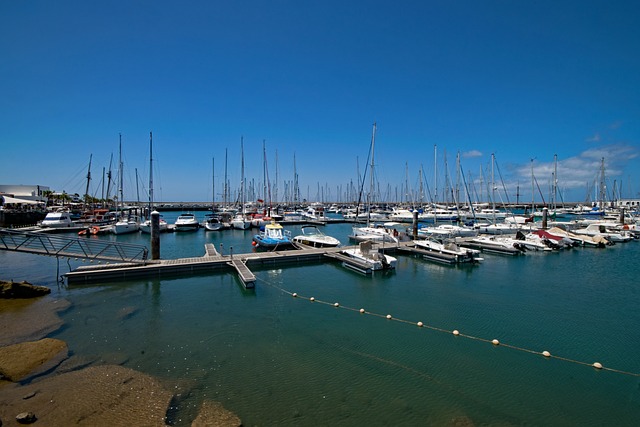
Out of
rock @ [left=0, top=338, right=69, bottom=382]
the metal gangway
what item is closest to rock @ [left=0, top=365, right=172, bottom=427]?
rock @ [left=0, top=338, right=69, bottom=382]

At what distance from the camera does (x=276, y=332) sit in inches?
574

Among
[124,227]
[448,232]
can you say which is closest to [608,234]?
[448,232]

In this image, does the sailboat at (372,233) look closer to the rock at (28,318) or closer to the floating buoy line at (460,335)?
the floating buoy line at (460,335)

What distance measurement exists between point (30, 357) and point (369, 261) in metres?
20.6

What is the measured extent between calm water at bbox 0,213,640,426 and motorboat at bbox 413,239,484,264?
200 inches

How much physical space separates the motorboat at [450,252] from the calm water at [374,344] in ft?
16.7

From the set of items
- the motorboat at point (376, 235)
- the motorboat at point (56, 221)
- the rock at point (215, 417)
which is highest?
the motorboat at point (56, 221)

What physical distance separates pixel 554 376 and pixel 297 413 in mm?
8991

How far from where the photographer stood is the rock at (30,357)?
10.5m

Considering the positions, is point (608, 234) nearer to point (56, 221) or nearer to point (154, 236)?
point (154, 236)

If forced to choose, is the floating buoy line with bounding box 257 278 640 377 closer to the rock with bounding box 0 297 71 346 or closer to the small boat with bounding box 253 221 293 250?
the rock with bounding box 0 297 71 346

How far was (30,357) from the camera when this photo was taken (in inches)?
454

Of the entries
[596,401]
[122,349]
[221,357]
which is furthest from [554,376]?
[122,349]

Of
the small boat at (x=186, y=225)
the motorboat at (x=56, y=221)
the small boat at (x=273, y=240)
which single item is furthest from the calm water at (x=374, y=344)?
the motorboat at (x=56, y=221)
